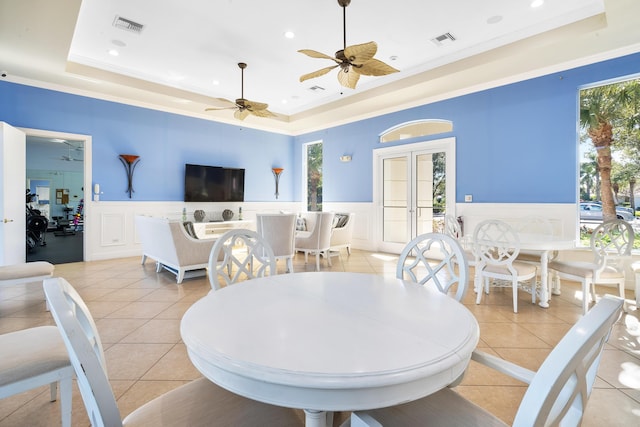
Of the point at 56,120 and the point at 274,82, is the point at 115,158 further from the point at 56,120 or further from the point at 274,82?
the point at 274,82

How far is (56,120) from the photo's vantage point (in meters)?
5.12

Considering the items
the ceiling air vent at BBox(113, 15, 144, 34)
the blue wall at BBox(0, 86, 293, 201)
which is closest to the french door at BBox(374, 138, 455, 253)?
the blue wall at BBox(0, 86, 293, 201)

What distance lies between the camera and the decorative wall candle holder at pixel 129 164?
18.9 ft

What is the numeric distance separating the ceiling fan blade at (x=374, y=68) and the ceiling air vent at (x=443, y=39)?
49.4 inches

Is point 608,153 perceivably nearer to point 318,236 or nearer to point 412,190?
point 412,190

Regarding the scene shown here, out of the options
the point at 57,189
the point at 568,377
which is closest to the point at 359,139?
the point at 568,377

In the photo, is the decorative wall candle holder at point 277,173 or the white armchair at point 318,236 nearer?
the white armchair at point 318,236

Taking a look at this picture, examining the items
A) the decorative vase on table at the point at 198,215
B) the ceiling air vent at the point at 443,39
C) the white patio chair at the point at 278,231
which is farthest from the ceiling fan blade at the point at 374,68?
the decorative vase on table at the point at 198,215

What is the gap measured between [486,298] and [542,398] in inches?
136

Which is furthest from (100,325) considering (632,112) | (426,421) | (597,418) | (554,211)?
(632,112)

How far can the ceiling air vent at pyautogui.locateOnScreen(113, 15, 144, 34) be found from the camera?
365 centimetres

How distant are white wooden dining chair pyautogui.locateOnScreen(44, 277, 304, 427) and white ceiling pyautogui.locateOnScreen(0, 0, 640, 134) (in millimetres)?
3625

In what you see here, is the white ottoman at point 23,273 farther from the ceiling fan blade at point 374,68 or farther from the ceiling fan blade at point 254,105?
the ceiling fan blade at point 374,68

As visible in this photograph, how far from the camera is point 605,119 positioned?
4.12 m
